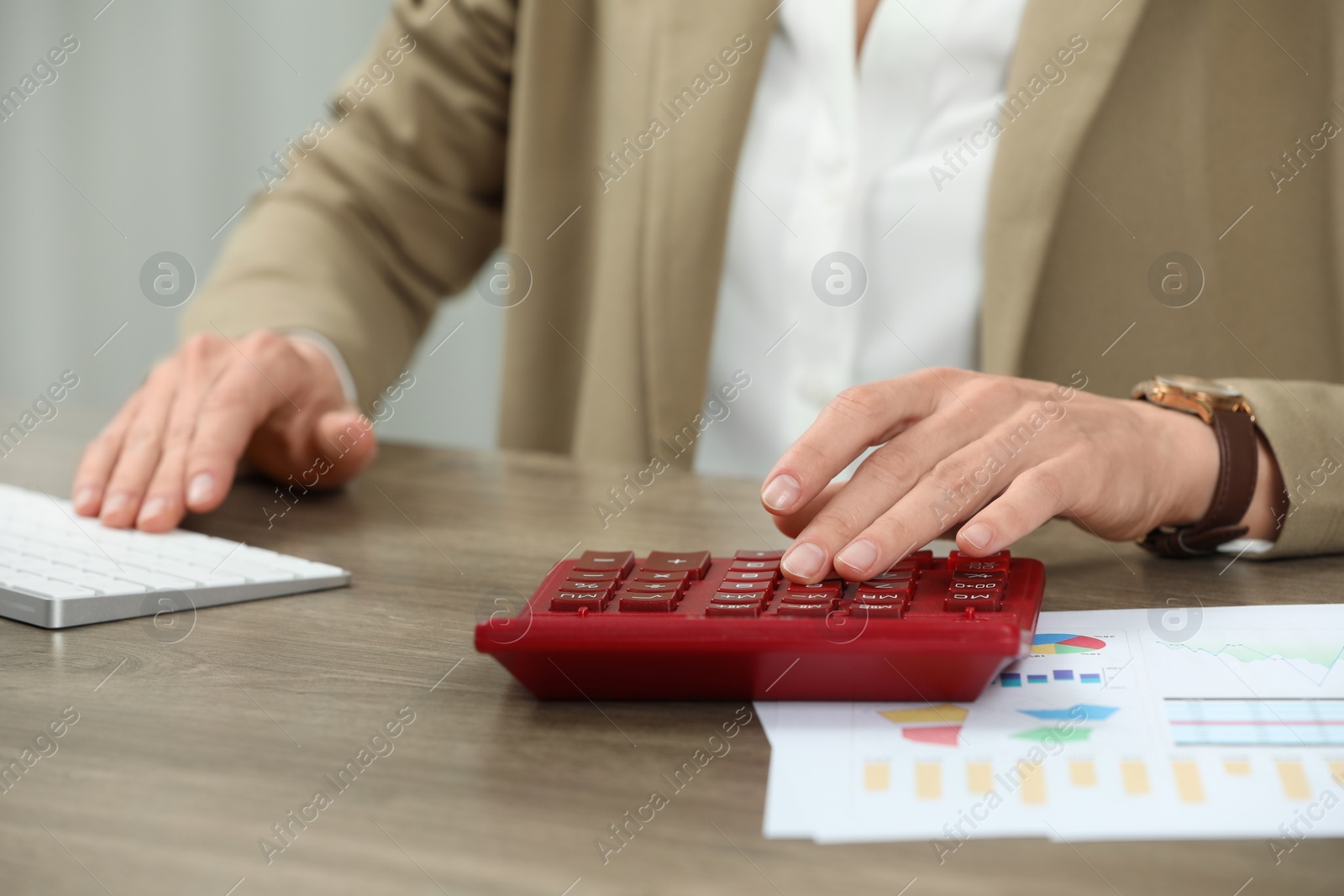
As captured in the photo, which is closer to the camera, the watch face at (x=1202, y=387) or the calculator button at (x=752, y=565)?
the calculator button at (x=752, y=565)

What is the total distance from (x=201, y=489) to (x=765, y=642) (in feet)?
1.67

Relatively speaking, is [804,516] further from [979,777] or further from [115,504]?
[115,504]

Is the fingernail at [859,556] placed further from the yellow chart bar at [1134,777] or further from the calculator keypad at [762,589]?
the yellow chart bar at [1134,777]

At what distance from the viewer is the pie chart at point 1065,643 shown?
0.51 m

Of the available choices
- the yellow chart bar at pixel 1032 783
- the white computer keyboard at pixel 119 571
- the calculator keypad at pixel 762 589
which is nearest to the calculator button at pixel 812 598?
the calculator keypad at pixel 762 589

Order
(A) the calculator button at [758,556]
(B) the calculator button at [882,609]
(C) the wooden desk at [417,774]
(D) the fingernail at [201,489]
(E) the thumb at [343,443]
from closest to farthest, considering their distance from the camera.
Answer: (C) the wooden desk at [417,774], (B) the calculator button at [882,609], (A) the calculator button at [758,556], (D) the fingernail at [201,489], (E) the thumb at [343,443]

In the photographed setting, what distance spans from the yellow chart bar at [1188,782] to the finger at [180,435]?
2.09ft

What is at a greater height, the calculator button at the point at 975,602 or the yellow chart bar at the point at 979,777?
the calculator button at the point at 975,602

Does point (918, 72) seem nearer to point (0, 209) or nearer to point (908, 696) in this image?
point (908, 696)

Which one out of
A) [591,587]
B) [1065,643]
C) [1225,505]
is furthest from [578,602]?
[1225,505]

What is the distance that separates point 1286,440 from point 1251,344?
1.38 ft

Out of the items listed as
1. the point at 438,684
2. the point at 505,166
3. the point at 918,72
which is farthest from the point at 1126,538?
the point at 505,166

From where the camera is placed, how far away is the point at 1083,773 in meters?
0.39

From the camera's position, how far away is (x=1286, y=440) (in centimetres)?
69
